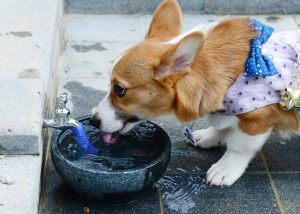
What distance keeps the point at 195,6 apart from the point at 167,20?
8.14 ft

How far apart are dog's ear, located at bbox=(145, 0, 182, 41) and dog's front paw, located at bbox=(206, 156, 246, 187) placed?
0.95 m

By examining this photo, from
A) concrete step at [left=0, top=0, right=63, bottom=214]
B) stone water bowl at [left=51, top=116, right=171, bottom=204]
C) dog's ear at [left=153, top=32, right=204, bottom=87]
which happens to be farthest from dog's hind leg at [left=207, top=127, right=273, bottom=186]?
concrete step at [left=0, top=0, right=63, bottom=214]

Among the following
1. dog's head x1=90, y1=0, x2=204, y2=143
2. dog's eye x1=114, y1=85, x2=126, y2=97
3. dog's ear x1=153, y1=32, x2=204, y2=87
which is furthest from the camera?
dog's eye x1=114, y1=85, x2=126, y2=97

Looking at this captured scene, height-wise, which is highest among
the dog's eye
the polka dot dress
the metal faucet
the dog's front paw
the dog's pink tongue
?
the polka dot dress

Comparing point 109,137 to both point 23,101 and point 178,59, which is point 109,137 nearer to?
point 23,101

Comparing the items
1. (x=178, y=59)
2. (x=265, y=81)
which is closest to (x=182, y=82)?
(x=178, y=59)

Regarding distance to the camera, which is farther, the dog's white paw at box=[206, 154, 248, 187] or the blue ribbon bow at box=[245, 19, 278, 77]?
the dog's white paw at box=[206, 154, 248, 187]

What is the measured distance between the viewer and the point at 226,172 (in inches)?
133

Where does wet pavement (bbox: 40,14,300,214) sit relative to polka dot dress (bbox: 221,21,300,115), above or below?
below

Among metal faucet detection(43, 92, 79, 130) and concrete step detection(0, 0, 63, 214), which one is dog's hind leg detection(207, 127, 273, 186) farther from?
concrete step detection(0, 0, 63, 214)

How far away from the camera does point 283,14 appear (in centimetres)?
574

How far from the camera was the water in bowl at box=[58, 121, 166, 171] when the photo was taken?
3063 mm

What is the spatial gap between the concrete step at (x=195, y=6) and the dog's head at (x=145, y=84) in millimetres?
2520

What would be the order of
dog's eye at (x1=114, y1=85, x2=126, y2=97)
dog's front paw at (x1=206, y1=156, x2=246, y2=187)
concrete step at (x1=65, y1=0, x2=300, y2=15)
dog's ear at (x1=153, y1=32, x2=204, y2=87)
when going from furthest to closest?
1. concrete step at (x1=65, y1=0, x2=300, y2=15)
2. dog's front paw at (x1=206, y1=156, x2=246, y2=187)
3. dog's eye at (x1=114, y1=85, x2=126, y2=97)
4. dog's ear at (x1=153, y1=32, x2=204, y2=87)
